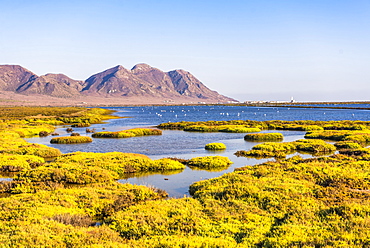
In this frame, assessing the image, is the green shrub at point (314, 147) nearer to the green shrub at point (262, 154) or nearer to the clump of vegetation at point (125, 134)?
the green shrub at point (262, 154)

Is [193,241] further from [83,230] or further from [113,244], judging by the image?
[83,230]

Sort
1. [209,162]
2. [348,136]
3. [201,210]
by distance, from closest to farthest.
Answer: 1. [201,210]
2. [209,162]
3. [348,136]

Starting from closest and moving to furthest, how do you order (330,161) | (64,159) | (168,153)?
(330,161) → (64,159) → (168,153)

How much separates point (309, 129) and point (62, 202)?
68503 millimetres

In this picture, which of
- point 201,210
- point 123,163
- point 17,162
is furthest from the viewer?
point 123,163

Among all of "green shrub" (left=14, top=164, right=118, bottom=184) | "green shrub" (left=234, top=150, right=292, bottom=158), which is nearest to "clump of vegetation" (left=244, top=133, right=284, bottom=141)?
"green shrub" (left=234, top=150, right=292, bottom=158)

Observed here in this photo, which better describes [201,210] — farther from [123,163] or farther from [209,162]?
[209,162]

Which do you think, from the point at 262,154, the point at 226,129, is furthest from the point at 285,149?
the point at 226,129

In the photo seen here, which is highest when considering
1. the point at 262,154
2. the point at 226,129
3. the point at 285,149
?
the point at 226,129

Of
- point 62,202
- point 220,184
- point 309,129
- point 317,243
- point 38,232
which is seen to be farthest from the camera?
point 309,129

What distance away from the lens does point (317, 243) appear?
1300 cm

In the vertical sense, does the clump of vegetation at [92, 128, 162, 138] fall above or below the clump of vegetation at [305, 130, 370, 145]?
below

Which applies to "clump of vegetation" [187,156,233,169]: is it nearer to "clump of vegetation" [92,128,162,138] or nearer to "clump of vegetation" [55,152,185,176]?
"clump of vegetation" [55,152,185,176]

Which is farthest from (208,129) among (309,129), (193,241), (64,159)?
(193,241)
